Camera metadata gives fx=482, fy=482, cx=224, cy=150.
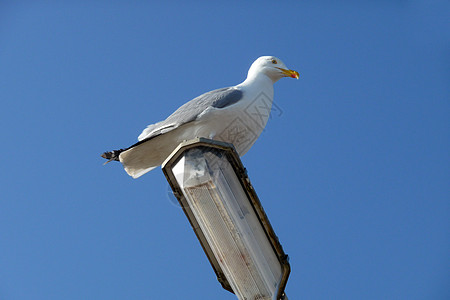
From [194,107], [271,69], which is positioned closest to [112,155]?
[194,107]

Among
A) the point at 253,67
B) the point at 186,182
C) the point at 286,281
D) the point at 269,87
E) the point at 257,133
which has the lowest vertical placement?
the point at 286,281

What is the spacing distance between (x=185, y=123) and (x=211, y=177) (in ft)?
3.76

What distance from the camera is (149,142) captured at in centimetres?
381

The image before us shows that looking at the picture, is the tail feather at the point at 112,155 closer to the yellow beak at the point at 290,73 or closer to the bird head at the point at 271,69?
the bird head at the point at 271,69

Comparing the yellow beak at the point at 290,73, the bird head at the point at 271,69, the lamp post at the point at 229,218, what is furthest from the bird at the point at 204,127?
the lamp post at the point at 229,218

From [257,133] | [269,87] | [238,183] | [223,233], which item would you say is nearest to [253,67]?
[269,87]

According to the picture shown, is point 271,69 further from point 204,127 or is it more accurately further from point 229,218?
point 229,218

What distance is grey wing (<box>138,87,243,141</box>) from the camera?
383 cm

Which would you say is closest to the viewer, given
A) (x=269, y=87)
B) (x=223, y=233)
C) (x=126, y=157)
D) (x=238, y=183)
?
(x=223, y=233)

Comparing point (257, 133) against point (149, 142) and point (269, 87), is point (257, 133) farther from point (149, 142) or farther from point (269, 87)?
point (149, 142)

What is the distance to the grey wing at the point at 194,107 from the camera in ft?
12.6

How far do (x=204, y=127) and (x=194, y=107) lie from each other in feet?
0.71

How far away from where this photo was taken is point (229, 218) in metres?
2.69

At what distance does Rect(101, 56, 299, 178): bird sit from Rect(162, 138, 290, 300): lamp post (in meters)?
0.87
